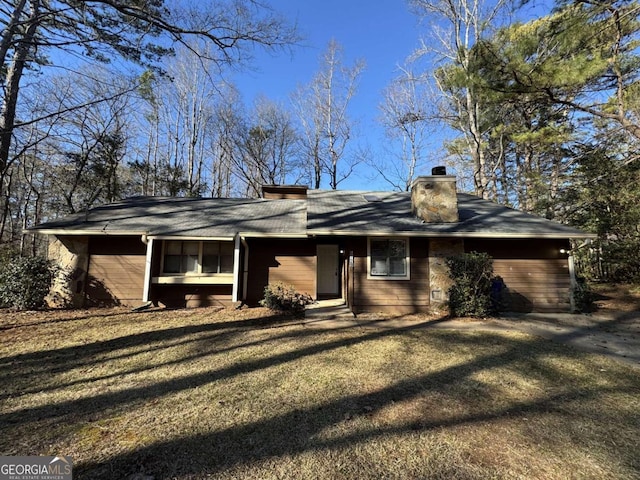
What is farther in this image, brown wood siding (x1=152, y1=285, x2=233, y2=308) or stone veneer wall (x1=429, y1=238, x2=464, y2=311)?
brown wood siding (x1=152, y1=285, x2=233, y2=308)

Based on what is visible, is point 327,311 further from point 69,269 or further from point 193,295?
point 69,269

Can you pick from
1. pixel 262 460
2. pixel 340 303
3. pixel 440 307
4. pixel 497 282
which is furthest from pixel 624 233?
pixel 262 460

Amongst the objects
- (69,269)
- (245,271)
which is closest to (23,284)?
(69,269)

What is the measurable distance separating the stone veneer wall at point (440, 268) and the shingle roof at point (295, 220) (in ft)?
1.41

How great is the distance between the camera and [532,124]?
15852 mm

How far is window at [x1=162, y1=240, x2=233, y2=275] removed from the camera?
8.78 meters

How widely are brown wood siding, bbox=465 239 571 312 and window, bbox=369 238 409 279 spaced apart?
1837mm

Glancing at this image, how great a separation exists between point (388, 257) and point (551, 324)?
404 cm

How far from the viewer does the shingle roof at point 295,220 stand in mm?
8008

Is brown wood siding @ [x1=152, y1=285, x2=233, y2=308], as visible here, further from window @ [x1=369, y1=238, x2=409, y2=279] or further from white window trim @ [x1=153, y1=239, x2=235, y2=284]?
window @ [x1=369, y1=238, x2=409, y2=279]

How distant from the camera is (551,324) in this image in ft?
23.2

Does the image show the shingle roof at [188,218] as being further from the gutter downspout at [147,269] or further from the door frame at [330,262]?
the door frame at [330,262]

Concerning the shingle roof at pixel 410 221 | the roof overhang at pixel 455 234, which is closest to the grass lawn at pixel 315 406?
the roof overhang at pixel 455 234

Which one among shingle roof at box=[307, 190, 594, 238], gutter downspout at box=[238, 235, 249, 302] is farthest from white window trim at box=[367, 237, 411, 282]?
gutter downspout at box=[238, 235, 249, 302]
